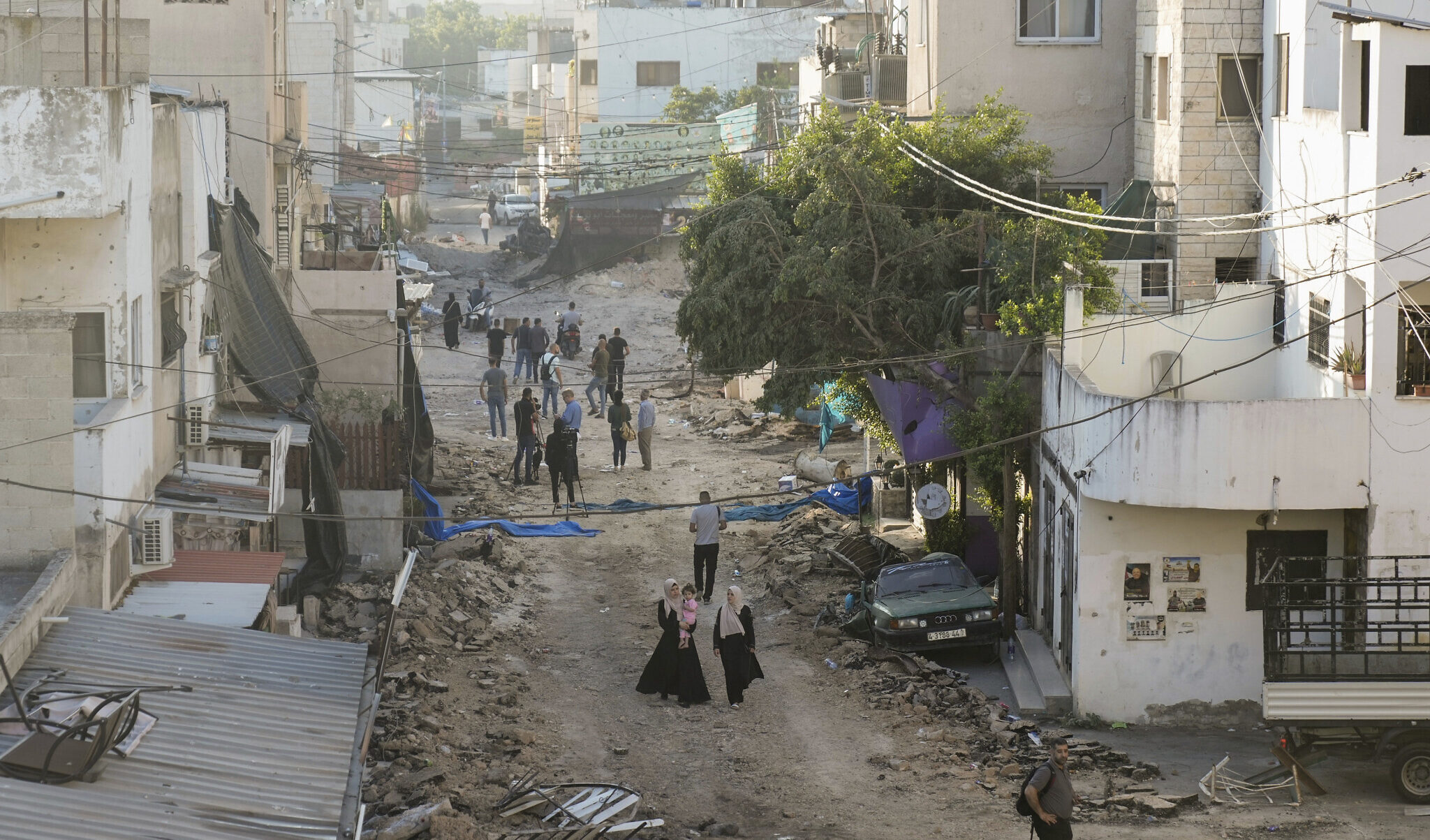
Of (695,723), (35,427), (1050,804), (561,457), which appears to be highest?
(35,427)

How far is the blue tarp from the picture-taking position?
22.7 meters

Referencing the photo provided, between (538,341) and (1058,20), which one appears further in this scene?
(538,341)

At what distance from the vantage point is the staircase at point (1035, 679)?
16.3m

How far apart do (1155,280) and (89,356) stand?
1303cm

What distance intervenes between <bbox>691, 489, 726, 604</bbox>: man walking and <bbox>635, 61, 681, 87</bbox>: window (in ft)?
161

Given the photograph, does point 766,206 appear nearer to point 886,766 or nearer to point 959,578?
point 959,578

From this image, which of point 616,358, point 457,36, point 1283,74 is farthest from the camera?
point 457,36

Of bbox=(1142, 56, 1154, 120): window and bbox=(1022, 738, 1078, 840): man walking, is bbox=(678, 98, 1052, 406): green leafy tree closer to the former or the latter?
bbox=(1142, 56, 1154, 120): window

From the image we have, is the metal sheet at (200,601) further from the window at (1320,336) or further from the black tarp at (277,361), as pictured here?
the window at (1320,336)

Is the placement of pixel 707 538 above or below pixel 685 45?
below

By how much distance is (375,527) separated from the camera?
68.2 ft

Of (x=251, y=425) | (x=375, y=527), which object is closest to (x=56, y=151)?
(x=251, y=425)

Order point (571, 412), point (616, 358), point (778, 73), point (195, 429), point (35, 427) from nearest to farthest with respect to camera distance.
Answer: point (35, 427) → point (195, 429) → point (571, 412) → point (616, 358) → point (778, 73)

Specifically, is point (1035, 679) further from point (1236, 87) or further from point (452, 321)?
point (452, 321)
